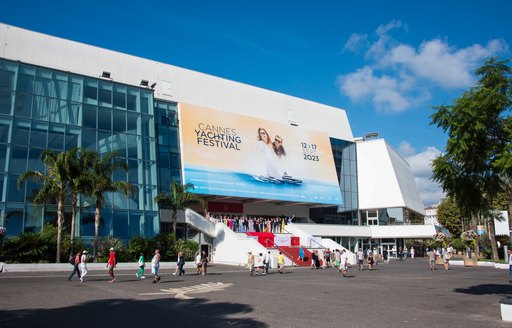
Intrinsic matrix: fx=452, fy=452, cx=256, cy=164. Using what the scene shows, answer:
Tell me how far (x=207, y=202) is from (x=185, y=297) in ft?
96.2

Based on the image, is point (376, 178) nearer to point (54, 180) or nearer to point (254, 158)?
point (254, 158)

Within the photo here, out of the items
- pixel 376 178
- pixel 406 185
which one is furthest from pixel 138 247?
pixel 406 185

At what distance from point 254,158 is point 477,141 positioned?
31628 mm

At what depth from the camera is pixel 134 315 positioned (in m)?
11.1

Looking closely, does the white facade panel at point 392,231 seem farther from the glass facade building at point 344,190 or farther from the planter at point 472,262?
the planter at point 472,262

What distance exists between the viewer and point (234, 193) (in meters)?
42.7

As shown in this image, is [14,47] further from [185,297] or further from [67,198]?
[185,297]

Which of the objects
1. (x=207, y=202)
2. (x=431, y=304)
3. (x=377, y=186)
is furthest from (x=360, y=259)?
(x=377, y=186)

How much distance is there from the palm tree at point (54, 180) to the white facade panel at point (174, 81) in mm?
12167

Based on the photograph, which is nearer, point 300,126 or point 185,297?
point 185,297

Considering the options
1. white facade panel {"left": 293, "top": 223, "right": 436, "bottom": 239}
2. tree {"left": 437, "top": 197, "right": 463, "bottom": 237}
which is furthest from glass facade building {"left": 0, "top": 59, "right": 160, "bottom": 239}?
tree {"left": 437, "top": 197, "right": 463, "bottom": 237}

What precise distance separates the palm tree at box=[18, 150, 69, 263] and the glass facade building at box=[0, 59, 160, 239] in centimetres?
226

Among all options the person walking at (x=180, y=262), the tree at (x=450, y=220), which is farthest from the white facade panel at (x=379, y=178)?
the person walking at (x=180, y=262)

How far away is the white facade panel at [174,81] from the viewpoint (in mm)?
36531
